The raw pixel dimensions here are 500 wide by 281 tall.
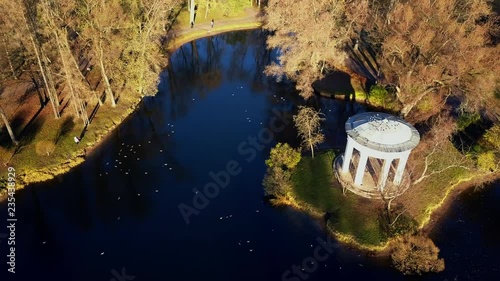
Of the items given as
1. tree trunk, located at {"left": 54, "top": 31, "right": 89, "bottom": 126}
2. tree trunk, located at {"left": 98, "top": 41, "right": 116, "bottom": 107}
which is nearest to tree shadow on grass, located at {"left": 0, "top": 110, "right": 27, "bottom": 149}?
tree trunk, located at {"left": 54, "top": 31, "right": 89, "bottom": 126}

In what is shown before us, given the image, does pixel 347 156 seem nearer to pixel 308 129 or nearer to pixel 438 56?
pixel 308 129

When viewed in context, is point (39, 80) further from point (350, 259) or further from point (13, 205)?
point (350, 259)

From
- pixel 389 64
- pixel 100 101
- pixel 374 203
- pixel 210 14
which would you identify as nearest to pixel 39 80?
pixel 100 101

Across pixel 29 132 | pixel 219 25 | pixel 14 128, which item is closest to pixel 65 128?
pixel 29 132

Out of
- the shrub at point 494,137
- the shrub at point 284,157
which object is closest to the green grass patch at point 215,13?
the shrub at point 284,157

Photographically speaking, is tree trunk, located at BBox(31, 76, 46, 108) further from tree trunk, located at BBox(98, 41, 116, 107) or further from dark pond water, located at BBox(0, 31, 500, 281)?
dark pond water, located at BBox(0, 31, 500, 281)

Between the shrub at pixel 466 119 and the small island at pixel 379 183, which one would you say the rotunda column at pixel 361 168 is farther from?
the shrub at pixel 466 119
